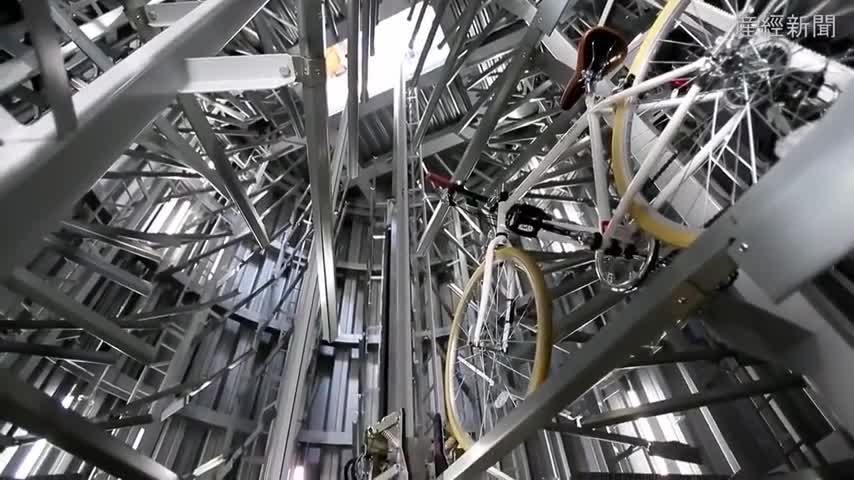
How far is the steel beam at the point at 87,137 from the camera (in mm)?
796

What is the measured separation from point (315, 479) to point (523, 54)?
489cm

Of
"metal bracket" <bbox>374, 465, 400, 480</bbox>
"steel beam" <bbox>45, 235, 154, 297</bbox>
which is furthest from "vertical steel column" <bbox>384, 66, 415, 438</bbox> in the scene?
"steel beam" <bbox>45, 235, 154, 297</bbox>

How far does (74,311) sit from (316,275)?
54.4 inches

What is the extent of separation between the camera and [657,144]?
172 centimetres

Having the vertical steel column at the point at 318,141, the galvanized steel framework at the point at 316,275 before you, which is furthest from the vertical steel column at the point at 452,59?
the vertical steel column at the point at 318,141

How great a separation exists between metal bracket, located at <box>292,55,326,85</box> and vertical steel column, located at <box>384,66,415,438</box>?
1.21 metres

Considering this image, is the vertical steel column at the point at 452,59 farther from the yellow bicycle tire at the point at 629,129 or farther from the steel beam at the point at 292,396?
the steel beam at the point at 292,396

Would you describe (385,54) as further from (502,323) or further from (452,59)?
(502,323)

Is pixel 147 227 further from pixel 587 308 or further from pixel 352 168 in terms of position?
pixel 587 308

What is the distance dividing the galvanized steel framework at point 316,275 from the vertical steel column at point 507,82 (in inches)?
0.6

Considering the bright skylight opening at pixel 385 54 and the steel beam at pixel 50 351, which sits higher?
the bright skylight opening at pixel 385 54

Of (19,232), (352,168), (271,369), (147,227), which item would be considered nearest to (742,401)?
(352,168)

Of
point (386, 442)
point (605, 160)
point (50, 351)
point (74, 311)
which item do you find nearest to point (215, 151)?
point (74, 311)

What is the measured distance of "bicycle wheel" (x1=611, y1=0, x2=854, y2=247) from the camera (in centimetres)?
151
